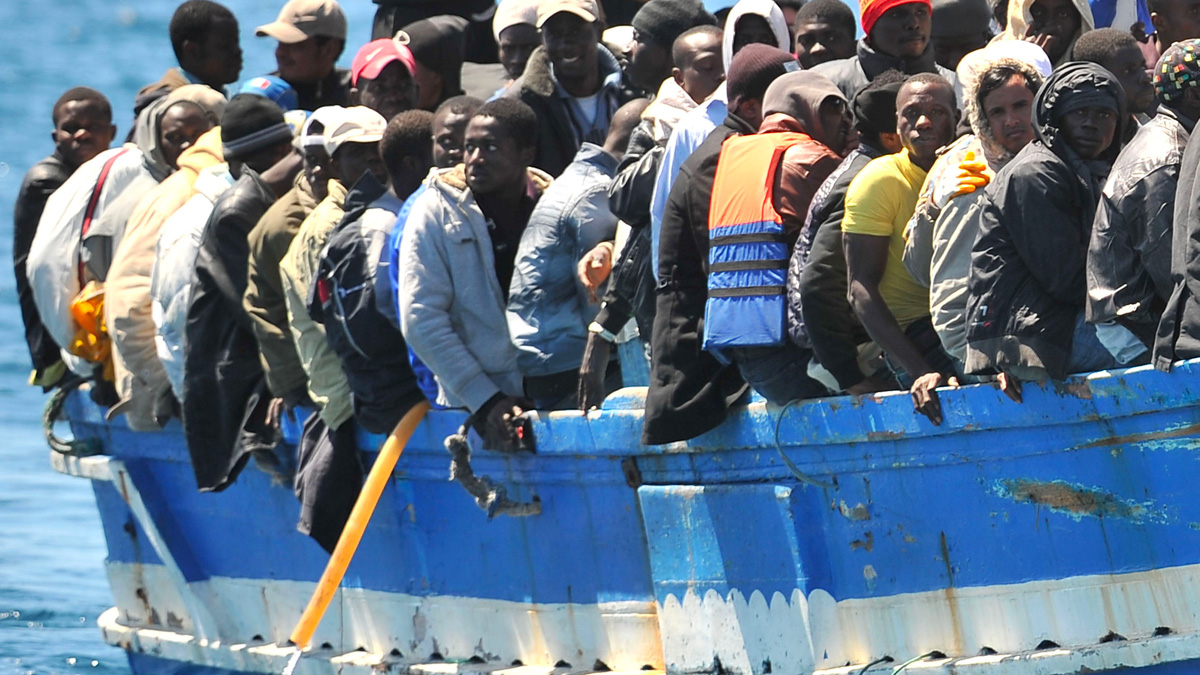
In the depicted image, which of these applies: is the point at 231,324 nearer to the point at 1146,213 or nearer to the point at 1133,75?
the point at 1133,75

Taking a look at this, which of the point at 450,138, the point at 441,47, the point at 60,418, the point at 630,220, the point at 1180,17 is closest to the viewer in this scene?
the point at 1180,17

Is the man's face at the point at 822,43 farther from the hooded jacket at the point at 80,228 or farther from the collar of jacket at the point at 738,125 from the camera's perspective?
the hooded jacket at the point at 80,228

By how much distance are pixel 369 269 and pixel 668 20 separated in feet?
4.89

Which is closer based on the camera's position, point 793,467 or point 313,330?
point 793,467

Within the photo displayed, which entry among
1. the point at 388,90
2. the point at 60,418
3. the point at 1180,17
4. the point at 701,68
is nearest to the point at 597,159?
the point at 701,68

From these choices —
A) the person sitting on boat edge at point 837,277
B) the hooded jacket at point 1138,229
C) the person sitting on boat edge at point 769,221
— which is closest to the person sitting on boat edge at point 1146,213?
the hooded jacket at point 1138,229

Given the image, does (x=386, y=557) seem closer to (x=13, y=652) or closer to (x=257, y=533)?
(x=257, y=533)

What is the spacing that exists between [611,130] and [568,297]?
742 mm

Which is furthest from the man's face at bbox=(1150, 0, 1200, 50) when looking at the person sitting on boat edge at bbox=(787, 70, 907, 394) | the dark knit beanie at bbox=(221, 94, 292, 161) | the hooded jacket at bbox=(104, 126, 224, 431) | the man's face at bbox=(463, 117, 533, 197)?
the hooded jacket at bbox=(104, 126, 224, 431)

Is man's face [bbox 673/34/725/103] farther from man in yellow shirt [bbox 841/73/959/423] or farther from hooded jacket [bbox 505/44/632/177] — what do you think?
man in yellow shirt [bbox 841/73/959/423]

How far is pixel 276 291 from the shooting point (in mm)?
8664

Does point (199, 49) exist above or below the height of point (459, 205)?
above

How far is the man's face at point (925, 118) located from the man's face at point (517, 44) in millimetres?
3287

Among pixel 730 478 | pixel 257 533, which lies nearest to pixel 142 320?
pixel 257 533
